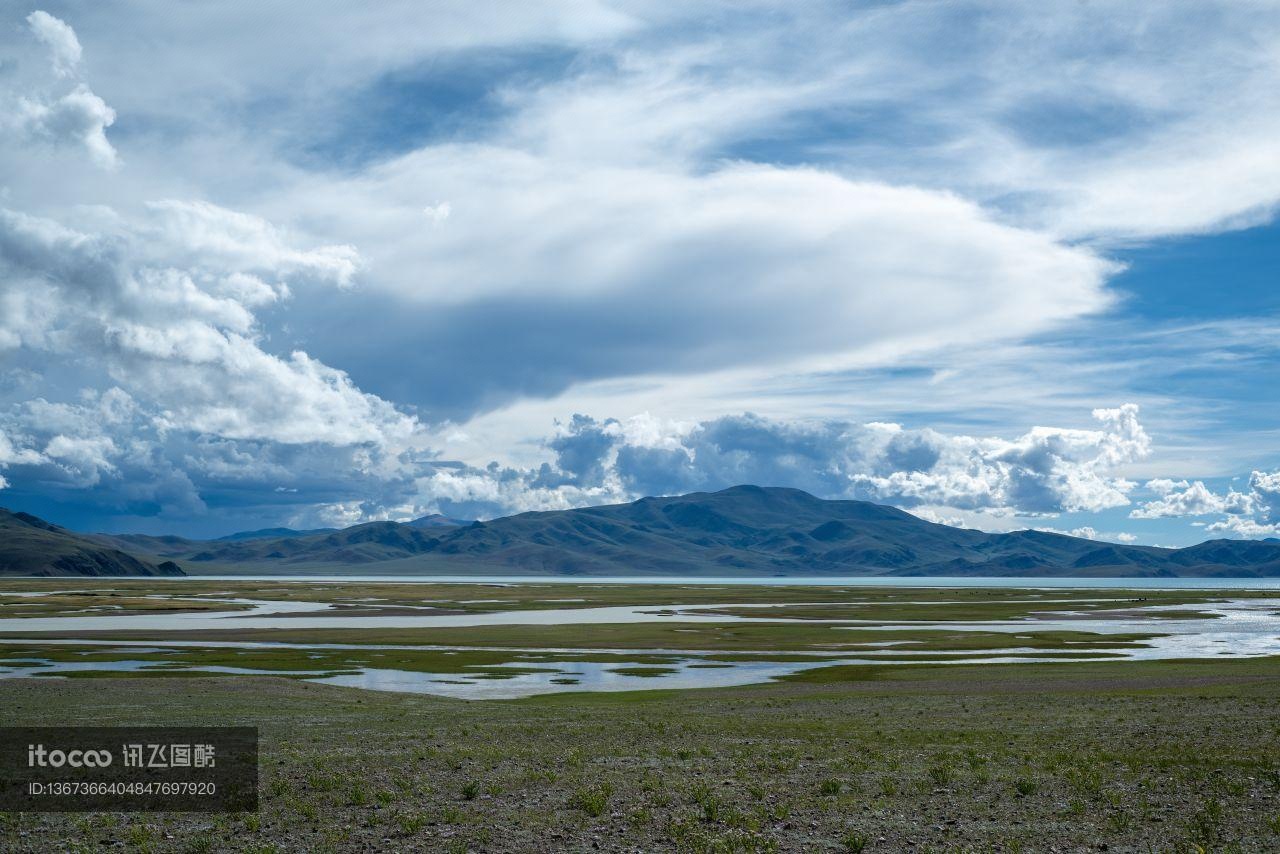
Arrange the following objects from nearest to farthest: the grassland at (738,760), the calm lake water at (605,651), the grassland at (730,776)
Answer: the grassland at (730,776) < the grassland at (738,760) < the calm lake water at (605,651)

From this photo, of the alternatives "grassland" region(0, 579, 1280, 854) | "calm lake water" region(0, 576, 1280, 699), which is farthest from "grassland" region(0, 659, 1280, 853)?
"calm lake water" region(0, 576, 1280, 699)

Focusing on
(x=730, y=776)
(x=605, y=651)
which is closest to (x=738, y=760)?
(x=730, y=776)

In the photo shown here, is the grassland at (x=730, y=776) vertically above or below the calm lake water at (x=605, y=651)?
above

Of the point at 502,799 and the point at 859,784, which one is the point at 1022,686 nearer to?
the point at 859,784

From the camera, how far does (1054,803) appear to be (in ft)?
73.6

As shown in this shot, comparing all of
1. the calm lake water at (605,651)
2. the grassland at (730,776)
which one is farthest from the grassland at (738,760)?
the calm lake water at (605,651)

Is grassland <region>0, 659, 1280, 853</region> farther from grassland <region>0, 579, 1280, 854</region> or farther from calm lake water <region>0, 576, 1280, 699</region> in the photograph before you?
calm lake water <region>0, 576, 1280, 699</region>

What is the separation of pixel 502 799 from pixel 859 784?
9.11 metres

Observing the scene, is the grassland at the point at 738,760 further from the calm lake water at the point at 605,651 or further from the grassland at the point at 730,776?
the calm lake water at the point at 605,651

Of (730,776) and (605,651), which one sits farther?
(605,651)

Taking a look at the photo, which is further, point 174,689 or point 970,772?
point 174,689

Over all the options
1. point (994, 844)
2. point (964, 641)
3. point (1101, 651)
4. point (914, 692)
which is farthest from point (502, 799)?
point (964, 641)

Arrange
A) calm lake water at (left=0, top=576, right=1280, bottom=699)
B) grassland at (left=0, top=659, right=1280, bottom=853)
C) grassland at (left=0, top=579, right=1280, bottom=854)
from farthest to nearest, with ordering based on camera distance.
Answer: calm lake water at (left=0, top=576, right=1280, bottom=699)
grassland at (left=0, top=579, right=1280, bottom=854)
grassland at (left=0, top=659, right=1280, bottom=853)

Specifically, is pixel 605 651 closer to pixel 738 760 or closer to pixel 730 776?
pixel 738 760
